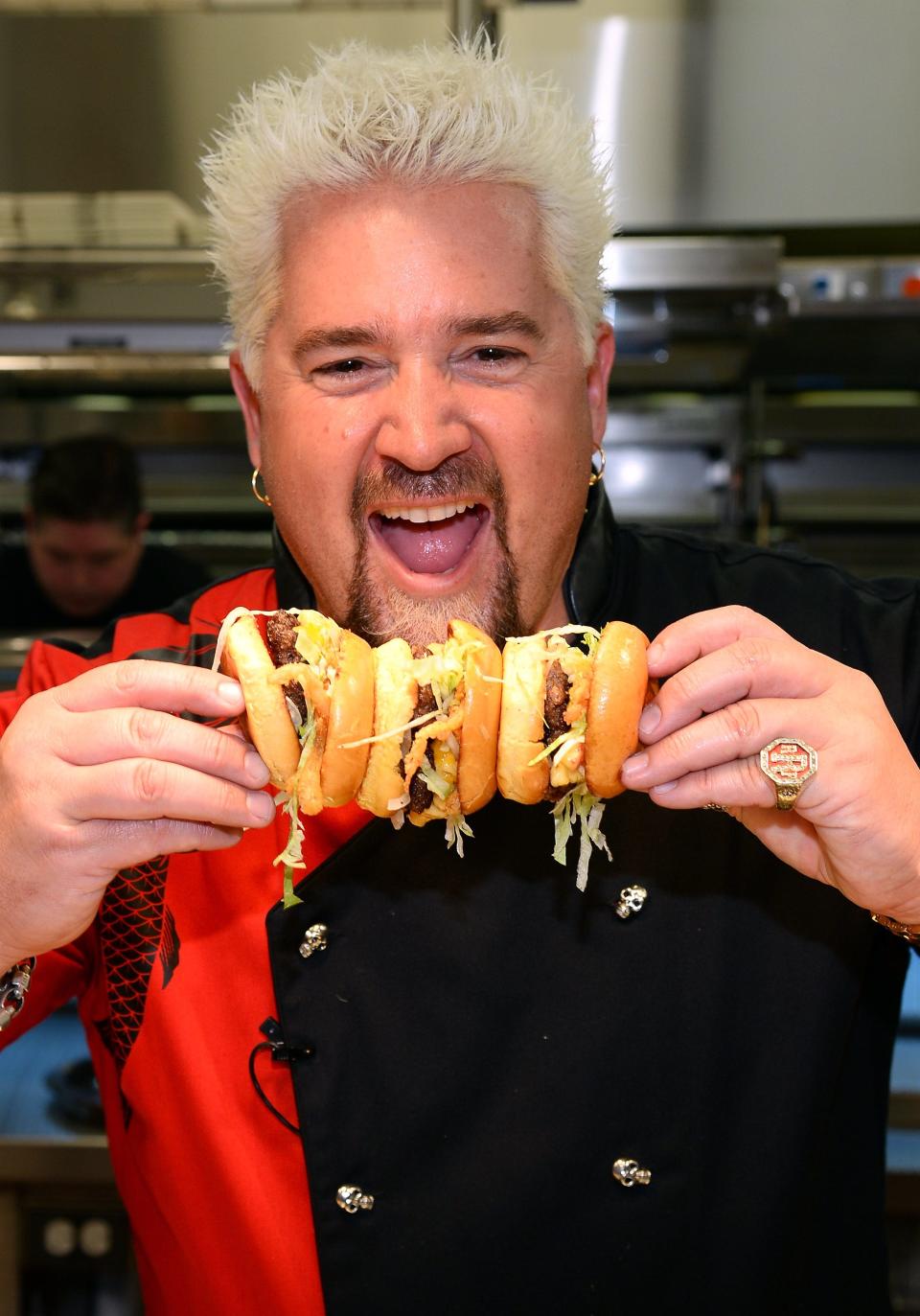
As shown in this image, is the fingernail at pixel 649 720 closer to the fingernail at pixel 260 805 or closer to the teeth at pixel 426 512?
the fingernail at pixel 260 805

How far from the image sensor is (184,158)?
4.81 meters

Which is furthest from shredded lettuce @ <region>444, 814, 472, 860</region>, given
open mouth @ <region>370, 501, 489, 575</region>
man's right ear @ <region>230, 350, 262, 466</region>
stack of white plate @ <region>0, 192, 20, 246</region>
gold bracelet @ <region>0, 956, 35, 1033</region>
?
stack of white plate @ <region>0, 192, 20, 246</region>

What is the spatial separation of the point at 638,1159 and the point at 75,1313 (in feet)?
6.65

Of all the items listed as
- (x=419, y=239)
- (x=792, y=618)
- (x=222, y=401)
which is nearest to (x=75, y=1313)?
(x=792, y=618)

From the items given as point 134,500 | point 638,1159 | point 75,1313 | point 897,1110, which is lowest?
point 75,1313

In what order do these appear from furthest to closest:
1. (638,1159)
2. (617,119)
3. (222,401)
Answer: (222,401)
(617,119)
(638,1159)

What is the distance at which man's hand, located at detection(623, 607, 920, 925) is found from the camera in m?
1.42

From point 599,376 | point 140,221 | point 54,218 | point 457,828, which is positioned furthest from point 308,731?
point 54,218

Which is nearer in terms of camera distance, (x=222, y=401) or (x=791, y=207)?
(x=791, y=207)

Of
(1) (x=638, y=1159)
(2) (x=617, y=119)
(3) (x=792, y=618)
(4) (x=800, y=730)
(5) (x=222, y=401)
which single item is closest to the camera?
(4) (x=800, y=730)

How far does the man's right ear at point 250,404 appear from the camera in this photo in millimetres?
2213

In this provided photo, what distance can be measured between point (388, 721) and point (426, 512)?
0.54m

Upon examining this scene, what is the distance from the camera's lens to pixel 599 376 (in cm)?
225

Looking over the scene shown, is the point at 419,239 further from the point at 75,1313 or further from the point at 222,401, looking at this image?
the point at 222,401
